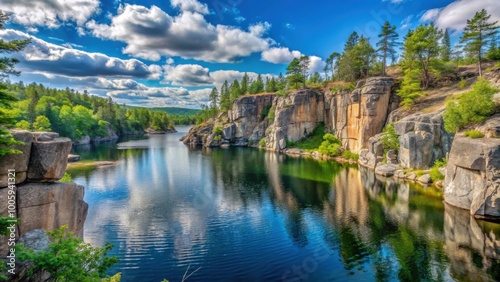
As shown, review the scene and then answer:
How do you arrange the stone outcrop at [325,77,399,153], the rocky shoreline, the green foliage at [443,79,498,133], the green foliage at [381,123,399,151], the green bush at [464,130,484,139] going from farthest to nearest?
1. the stone outcrop at [325,77,399,153]
2. the green foliage at [381,123,399,151]
3. the green foliage at [443,79,498,133]
4. the green bush at [464,130,484,139]
5. the rocky shoreline

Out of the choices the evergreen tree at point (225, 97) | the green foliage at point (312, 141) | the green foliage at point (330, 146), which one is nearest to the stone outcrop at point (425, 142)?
the green foliage at point (330, 146)

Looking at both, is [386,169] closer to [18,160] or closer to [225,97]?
[18,160]

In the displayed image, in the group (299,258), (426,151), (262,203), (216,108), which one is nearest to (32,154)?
(299,258)

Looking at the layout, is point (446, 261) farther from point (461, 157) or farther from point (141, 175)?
point (141, 175)

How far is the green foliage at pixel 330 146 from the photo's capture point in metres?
68.0

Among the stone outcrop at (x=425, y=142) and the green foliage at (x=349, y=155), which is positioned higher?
the stone outcrop at (x=425, y=142)

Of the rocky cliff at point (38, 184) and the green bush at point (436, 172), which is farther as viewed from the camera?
the green bush at point (436, 172)

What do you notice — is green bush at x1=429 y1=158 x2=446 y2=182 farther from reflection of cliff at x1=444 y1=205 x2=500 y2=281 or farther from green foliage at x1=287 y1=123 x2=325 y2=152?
green foliage at x1=287 y1=123 x2=325 y2=152

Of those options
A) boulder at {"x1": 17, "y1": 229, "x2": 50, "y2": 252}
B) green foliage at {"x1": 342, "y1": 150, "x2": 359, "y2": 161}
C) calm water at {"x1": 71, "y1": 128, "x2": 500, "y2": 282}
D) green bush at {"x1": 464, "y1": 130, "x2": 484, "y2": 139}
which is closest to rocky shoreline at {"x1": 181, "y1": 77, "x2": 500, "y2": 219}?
green bush at {"x1": 464, "y1": 130, "x2": 484, "y2": 139}

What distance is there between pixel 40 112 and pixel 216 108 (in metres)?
62.5

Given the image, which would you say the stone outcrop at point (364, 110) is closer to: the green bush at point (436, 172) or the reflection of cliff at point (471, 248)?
the green bush at point (436, 172)

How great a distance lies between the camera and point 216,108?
126438 millimetres

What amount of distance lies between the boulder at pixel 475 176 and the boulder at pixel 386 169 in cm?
1467

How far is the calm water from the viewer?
18.9 m
